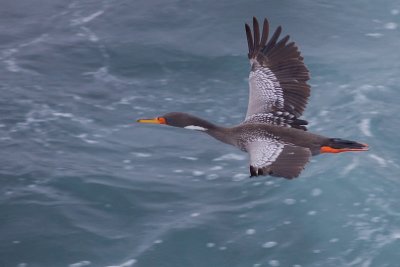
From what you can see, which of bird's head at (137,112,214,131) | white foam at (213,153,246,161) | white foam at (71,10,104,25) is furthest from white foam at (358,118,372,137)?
white foam at (71,10,104,25)

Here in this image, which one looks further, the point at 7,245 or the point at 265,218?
the point at 265,218

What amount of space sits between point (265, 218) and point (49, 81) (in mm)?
4920

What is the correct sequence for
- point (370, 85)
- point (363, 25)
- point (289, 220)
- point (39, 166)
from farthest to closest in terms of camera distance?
point (363, 25)
point (370, 85)
point (39, 166)
point (289, 220)

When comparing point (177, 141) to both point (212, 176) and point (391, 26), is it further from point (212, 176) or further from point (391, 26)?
point (391, 26)

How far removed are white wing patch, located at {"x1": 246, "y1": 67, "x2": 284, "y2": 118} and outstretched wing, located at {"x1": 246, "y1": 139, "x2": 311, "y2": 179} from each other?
3.10ft

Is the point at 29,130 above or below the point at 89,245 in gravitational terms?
above

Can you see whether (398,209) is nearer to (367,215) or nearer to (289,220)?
(367,215)

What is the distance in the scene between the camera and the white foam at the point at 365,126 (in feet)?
39.6

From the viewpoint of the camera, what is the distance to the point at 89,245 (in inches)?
381

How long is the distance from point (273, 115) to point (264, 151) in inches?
49.8

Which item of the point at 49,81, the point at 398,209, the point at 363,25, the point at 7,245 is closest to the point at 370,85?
the point at 363,25

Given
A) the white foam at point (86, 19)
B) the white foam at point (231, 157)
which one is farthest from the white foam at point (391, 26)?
the white foam at point (86, 19)

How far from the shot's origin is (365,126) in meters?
12.2

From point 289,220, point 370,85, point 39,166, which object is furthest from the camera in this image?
point 370,85
